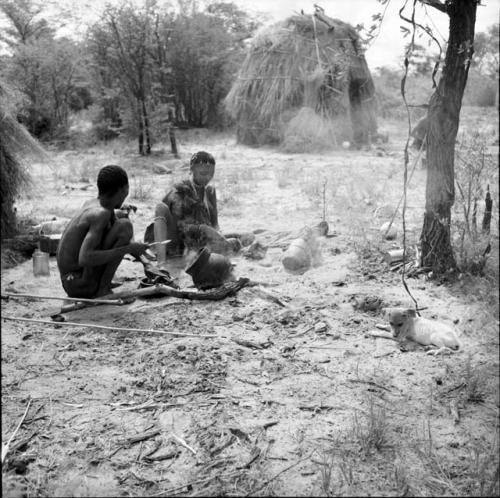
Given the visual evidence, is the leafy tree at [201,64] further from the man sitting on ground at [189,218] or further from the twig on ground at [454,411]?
the twig on ground at [454,411]

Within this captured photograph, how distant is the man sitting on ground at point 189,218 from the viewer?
197 inches

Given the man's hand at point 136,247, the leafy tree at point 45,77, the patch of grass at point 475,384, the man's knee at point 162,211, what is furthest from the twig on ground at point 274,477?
the leafy tree at point 45,77

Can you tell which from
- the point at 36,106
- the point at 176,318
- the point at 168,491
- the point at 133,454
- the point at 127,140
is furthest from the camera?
the point at 36,106

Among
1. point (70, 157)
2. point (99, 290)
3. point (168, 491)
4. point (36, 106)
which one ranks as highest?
point (36, 106)

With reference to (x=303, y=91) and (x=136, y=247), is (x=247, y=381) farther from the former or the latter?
(x=303, y=91)

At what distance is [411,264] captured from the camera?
443 cm

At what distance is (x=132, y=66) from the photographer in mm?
13445

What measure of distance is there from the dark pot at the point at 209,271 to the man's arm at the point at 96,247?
496mm

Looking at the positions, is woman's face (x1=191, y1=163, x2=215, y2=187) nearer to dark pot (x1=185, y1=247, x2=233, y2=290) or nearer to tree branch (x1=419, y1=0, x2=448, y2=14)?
dark pot (x1=185, y1=247, x2=233, y2=290)

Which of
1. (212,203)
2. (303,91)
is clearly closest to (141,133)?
(303,91)

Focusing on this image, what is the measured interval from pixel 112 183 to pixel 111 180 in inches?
0.9

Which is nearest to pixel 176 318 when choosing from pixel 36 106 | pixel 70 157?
pixel 70 157

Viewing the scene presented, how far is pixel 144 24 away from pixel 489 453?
41.6ft

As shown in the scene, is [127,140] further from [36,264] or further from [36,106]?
[36,264]
